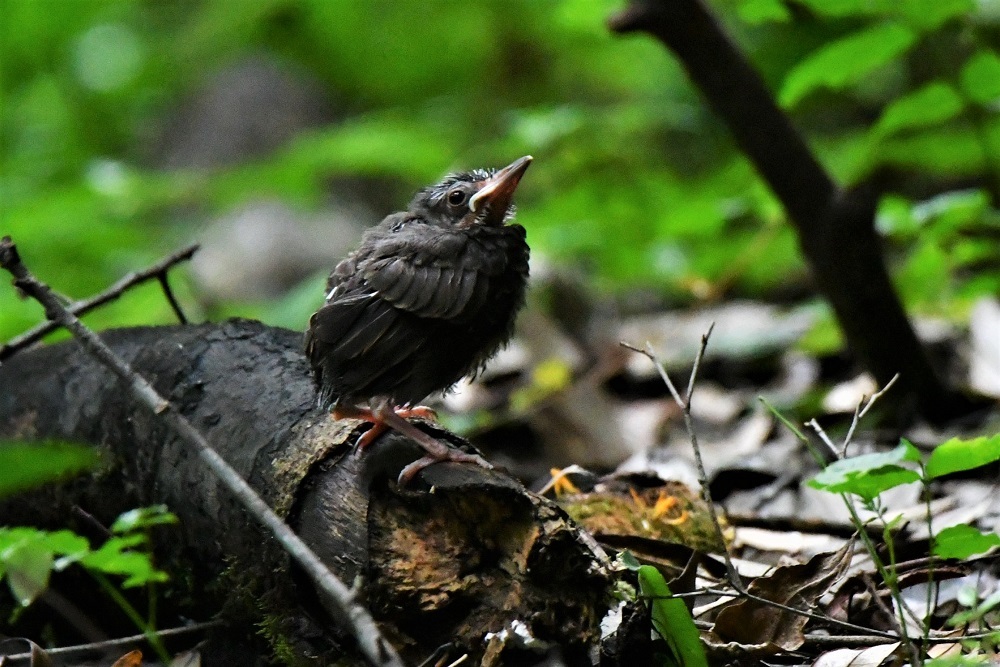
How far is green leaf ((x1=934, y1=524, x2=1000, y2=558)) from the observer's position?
1803 mm

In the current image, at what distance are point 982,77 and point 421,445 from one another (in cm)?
256

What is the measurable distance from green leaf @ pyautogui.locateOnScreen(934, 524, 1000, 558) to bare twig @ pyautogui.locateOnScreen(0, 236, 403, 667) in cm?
99

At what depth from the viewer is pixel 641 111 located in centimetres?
624

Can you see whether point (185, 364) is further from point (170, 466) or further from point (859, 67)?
point (859, 67)

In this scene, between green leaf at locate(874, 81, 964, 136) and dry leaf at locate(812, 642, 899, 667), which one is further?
green leaf at locate(874, 81, 964, 136)

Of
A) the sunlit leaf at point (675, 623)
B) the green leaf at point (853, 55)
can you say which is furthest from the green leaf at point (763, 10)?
the sunlit leaf at point (675, 623)

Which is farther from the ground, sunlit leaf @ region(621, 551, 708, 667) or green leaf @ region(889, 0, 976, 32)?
green leaf @ region(889, 0, 976, 32)

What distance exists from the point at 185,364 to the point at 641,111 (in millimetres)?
4303

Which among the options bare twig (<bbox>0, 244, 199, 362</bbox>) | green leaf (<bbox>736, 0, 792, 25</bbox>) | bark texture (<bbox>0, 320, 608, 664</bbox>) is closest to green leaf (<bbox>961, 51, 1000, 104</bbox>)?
green leaf (<bbox>736, 0, 792, 25</bbox>)

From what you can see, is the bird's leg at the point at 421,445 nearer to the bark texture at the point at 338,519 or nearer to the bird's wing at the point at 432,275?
the bark texture at the point at 338,519

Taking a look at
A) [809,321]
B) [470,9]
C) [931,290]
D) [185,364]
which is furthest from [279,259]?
[185,364]

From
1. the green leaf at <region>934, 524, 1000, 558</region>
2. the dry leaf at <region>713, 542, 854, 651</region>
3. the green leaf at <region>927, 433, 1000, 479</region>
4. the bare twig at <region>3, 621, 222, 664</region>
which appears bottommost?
the dry leaf at <region>713, 542, 854, 651</region>

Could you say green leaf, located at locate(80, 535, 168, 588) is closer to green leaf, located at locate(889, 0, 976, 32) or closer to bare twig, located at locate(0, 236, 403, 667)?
bare twig, located at locate(0, 236, 403, 667)

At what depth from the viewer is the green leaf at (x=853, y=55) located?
3461 millimetres
